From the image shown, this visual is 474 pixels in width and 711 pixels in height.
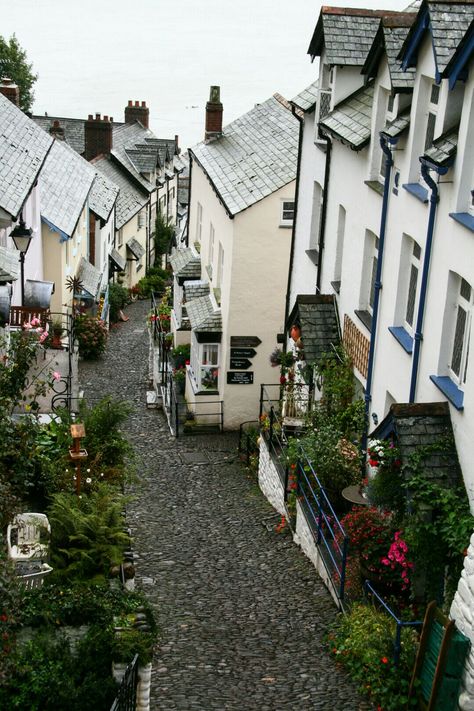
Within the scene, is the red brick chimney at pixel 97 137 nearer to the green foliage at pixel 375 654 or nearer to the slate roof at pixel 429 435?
the slate roof at pixel 429 435

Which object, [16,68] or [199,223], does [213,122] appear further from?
[16,68]

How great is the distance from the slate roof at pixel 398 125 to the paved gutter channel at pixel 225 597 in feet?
22.7

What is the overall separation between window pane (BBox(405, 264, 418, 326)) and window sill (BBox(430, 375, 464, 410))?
193 cm

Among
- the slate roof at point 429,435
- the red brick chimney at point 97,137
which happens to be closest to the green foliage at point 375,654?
the slate roof at point 429,435

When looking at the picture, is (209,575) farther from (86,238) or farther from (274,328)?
(86,238)

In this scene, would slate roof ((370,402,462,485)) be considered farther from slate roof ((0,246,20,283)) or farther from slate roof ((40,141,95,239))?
slate roof ((40,141,95,239))

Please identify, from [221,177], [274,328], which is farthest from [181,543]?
[221,177]

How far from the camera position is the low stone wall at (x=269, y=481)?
1806 centimetres

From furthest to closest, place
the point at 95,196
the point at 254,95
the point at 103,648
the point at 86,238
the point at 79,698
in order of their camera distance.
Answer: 1. the point at 254,95
2. the point at 95,196
3. the point at 86,238
4. the point at 103,648
5. the point at 79,698

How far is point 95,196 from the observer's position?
44.5 metres

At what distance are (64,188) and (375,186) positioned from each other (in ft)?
73.0

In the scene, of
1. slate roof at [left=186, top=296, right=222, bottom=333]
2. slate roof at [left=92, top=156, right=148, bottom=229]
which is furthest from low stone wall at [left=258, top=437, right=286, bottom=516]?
slate roof at [left=92, top=156, right=148, bottom=229]

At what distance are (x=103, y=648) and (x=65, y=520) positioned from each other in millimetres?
3245

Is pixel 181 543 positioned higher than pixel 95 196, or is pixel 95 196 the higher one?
pixel 95 196
